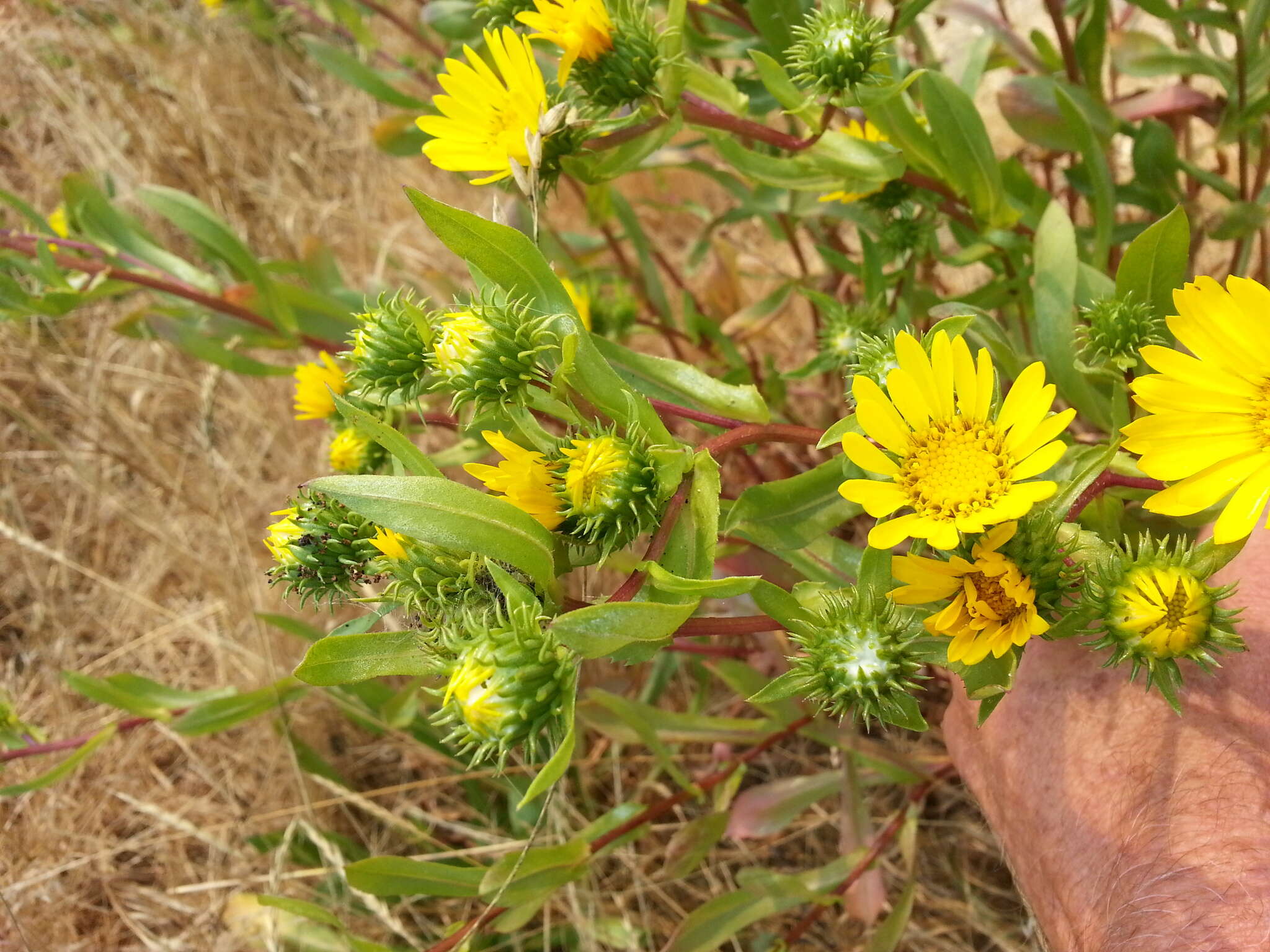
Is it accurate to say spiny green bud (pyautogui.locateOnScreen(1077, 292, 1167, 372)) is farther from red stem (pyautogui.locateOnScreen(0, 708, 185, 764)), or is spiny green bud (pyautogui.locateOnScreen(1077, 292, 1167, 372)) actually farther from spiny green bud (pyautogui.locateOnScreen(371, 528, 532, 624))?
red stem (pyautogui.locateOnScreen(0, 708, 185, 764))

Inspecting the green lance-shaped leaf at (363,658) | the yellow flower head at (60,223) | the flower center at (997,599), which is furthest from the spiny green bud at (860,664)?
the yellow flower head at (60,223)

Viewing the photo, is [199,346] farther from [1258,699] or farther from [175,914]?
[1258,699]

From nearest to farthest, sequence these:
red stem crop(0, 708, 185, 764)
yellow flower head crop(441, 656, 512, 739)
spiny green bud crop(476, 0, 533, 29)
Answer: yellow flower head crop(441, 656, 512, 739)
spiny green bud crop(476, 0, 533, 29)
red stem crop(0, 708, 185, 764)

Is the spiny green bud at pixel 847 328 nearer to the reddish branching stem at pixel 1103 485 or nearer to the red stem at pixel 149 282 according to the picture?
the reddish branching stem at pixel 1103 485

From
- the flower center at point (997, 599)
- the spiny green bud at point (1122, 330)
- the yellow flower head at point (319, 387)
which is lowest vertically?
the yellow flower head at point (319, 387)

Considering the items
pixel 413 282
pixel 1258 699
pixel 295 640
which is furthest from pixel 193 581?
pixel 1258 699

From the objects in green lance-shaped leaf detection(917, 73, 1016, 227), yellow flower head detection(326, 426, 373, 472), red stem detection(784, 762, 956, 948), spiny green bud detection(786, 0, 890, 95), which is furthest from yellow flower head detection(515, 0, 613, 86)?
red stem detection(784, 762, 956, 948)
